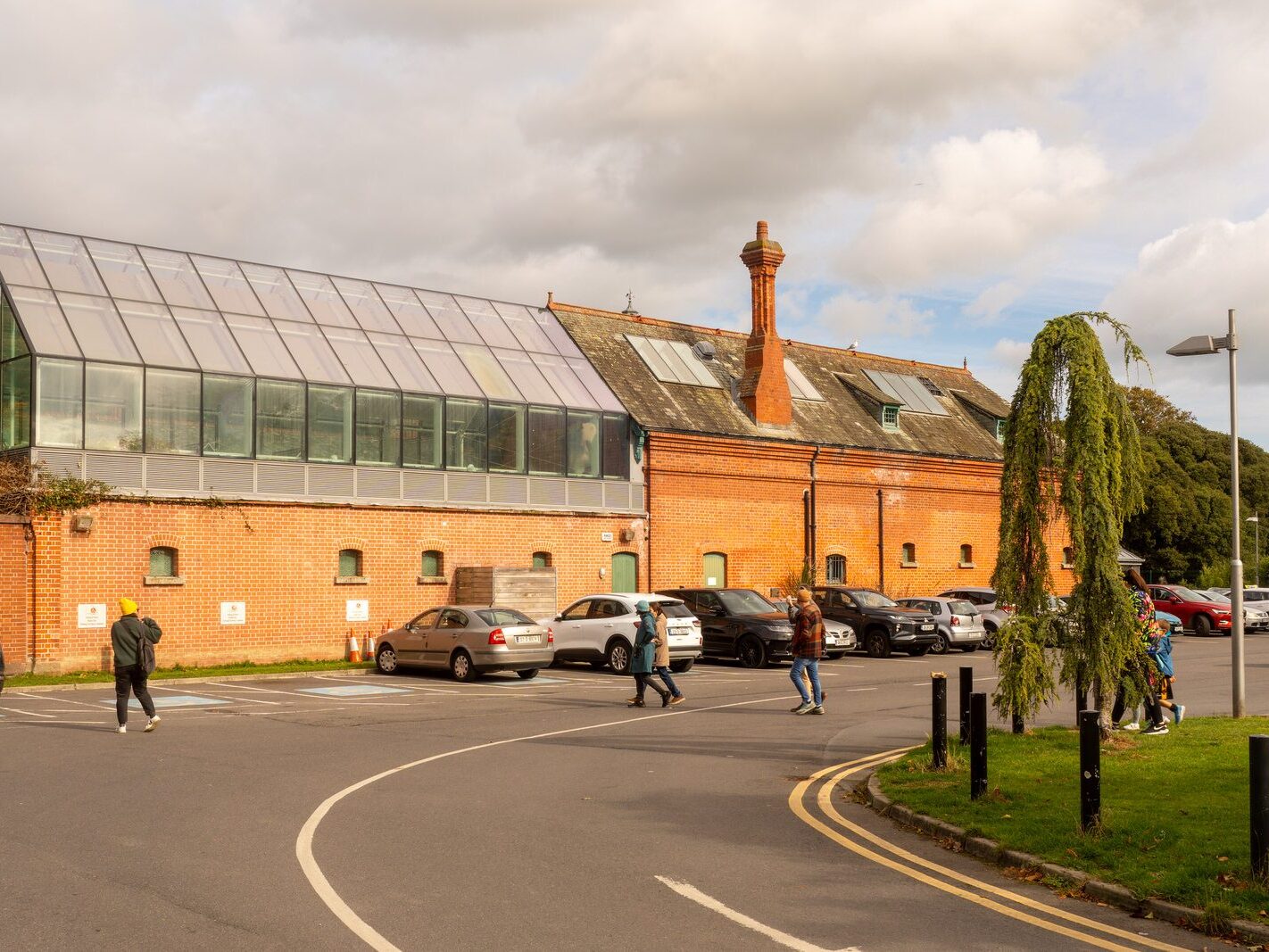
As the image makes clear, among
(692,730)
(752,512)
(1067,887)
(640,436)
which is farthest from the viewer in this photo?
(752,512)

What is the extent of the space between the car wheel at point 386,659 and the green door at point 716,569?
12.1 metres

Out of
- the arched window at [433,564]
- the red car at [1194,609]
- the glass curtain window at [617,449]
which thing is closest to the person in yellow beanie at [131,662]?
the arched window at [433,564]

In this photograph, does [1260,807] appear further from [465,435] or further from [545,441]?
[545,441]

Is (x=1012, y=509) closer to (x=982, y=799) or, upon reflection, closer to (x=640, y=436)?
(x=982, y=799)

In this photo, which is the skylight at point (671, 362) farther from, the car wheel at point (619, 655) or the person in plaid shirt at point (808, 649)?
the person in plaid shirt at point (808, 649)

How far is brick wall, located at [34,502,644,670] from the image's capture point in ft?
80.3

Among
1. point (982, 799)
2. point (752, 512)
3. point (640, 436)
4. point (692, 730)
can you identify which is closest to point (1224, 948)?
point (982, 799)

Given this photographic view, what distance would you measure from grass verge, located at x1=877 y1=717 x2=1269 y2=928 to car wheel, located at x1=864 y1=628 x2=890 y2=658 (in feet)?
55.6

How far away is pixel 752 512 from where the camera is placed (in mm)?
37250

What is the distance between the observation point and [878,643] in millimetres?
31094

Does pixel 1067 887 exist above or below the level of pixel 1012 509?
below

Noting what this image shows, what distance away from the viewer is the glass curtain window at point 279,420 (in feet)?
90.9

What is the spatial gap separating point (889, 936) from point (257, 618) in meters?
22.5

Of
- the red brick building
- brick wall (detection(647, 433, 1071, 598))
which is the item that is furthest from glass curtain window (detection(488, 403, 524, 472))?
brick wall (detection(647, 433, 1071, 598))
